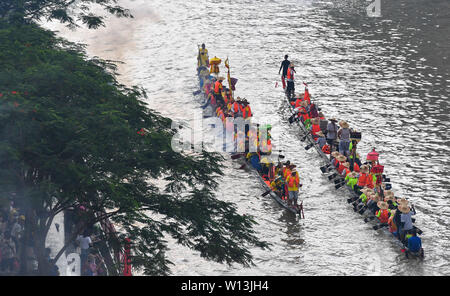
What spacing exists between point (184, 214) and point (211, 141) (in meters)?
16.7

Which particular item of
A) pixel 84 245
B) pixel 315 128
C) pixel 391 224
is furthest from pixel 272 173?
pixel 84 245

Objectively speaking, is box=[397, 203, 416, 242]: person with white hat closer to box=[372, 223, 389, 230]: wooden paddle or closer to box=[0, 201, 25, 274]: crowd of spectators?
box=[372, 223, 389, 230]: wooden paddle

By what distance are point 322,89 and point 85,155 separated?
1028 inches

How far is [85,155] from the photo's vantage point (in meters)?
17.0

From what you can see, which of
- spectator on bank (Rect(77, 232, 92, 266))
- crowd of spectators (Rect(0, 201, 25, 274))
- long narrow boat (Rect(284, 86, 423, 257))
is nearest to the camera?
crowd of spectators (Rect(0, 201, 25, 274))

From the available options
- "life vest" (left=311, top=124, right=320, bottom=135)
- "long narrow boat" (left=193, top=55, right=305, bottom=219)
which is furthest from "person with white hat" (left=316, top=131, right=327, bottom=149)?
"long narrow boat" (left=193, top=55, right=305, bottom=219)

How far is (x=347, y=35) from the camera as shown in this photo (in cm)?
5081

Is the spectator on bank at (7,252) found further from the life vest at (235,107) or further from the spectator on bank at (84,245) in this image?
the life vest at (235,107)

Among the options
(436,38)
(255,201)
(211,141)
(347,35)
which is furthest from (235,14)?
(255,201)

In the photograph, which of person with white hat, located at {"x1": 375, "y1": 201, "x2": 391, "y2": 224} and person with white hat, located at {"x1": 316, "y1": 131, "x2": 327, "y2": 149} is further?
person with white hat, located at {"x1": 316, "y1": 131, "x2": 327, "y2": 149}

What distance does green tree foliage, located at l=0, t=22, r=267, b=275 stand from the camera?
52.0 feet

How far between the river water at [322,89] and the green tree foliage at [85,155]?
5.50 metres

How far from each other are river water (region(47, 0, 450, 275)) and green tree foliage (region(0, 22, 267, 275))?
5.50 metres

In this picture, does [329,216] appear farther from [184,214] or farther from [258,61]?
[258,61]
